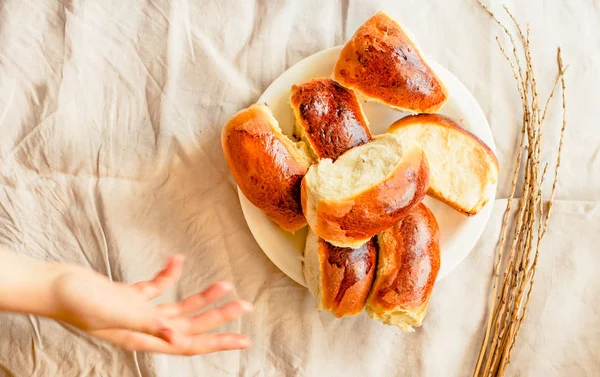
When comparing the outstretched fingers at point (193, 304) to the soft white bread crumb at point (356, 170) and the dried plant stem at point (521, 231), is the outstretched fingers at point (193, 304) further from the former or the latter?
A: the dried plant stem at point (521, 231)

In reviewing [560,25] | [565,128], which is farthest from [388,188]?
[560,25]

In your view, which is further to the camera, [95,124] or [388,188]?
[95,124]

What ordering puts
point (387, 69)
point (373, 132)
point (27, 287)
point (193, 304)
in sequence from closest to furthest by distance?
point (27, 287) < point (193, 304) < point (387, 69) < point (373, 132)

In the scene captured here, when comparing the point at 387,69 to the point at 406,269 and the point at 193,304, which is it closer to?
the point at 406,269

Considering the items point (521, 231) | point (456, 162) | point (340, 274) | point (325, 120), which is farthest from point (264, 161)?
point (521, 231)

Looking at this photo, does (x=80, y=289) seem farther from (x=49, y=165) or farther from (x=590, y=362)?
(x=590, y=362)

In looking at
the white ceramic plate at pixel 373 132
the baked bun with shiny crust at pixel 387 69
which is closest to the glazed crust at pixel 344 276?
the white ceramic plate at pixel 373 132

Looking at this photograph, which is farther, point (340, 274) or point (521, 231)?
point (521, 231)
